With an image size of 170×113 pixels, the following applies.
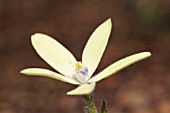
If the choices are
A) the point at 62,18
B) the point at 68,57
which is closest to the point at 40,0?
the point at 62,18

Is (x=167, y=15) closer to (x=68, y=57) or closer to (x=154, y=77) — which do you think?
(x=154, y=77)

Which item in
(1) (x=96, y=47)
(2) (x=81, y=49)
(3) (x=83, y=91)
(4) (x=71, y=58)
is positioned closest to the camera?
(3) (x=83, y=91)

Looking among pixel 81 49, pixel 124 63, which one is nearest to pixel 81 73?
pixel 124 63

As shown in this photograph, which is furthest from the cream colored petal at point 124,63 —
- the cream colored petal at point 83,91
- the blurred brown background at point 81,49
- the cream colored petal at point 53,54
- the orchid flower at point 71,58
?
the blurred brown background at point 81,49

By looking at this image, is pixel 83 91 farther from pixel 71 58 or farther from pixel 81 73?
pixel 71 58

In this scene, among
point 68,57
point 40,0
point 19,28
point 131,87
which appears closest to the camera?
point 68,57

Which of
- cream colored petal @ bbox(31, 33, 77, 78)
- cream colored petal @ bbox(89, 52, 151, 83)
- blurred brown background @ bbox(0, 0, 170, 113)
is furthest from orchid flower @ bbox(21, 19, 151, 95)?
blurred brown background @ bbox(0, 0, 170, 113)
